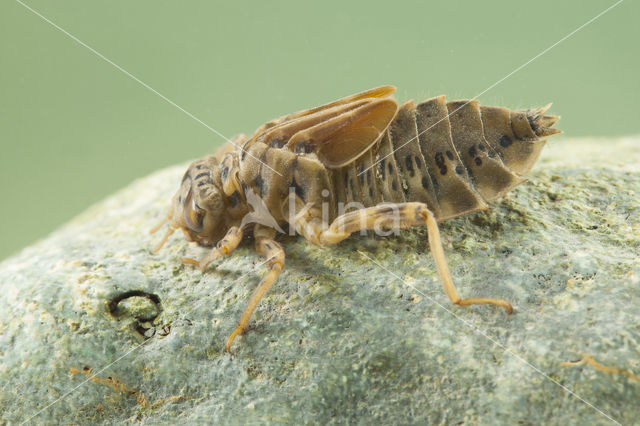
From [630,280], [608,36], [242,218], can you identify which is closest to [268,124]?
[242,218]

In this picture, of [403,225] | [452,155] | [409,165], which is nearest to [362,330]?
[403,225]

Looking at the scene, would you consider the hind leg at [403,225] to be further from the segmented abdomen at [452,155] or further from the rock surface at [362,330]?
the segmented abdomen at [452,155]

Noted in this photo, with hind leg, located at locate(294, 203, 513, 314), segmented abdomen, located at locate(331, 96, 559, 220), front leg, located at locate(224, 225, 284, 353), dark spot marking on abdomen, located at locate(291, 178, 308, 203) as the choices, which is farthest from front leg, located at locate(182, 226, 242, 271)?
segmented abdomen, located at locate(331, 96, 559, 220)

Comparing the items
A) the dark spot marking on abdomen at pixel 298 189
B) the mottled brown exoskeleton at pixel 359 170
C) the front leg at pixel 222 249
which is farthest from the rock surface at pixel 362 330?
the dark spot marking on abdomen at pixel 298 189

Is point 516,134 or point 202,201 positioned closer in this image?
point 516,134

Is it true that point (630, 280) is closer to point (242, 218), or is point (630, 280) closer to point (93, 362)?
point (242, 218)

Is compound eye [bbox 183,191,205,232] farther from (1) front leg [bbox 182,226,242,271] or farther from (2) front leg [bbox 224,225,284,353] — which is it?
(2) front leg [bbox 224,225,284,353]
